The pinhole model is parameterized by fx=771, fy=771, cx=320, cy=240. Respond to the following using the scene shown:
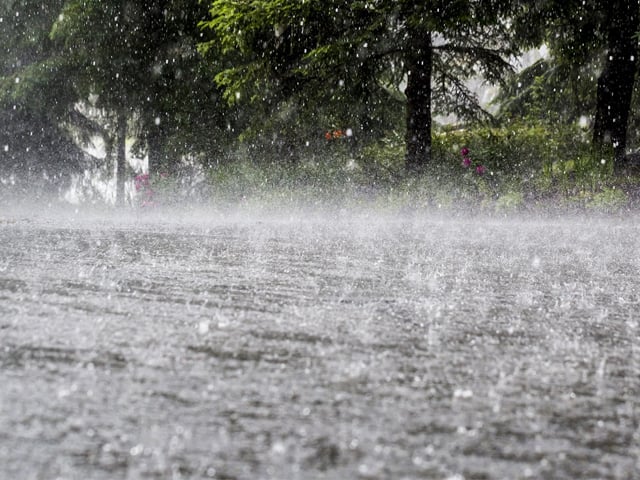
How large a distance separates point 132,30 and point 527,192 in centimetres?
892

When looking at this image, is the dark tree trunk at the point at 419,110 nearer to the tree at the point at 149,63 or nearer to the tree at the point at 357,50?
the tree at the point at 357,50

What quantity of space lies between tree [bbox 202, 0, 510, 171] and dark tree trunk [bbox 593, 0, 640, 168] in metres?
1.72

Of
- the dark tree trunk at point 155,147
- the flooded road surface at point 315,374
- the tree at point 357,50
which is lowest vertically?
the flooded road surface at point 315,374

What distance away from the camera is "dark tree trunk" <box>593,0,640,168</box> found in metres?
11.4

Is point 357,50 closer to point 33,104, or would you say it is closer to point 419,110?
point 419,110

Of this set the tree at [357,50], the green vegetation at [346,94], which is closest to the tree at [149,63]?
the green vegetation at [346,94]

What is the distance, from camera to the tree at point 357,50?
11008 millimetres

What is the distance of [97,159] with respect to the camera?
874 inches

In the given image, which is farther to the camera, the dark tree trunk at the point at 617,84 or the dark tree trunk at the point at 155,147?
the dark tree trunk at the point at 155,147

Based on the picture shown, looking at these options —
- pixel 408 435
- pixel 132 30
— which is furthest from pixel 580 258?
pixel 132 30

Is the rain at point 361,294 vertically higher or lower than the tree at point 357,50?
lower

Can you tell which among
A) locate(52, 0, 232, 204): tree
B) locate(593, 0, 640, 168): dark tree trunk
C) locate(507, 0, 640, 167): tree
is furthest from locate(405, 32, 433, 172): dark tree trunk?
locate(52, 0, 232, 204): tree

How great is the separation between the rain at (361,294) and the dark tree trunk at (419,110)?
36mm

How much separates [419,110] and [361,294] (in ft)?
33.5
